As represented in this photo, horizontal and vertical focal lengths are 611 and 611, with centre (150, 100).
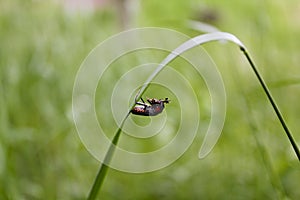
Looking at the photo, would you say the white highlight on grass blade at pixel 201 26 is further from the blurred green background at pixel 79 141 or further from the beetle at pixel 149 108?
the beetle at pixel 149 108

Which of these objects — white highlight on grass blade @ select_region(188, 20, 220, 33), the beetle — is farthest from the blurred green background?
the beetle

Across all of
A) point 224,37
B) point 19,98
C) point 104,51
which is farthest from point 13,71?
point 224,37

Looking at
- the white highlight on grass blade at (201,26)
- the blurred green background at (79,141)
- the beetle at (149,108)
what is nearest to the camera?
the beetle at (149,108)

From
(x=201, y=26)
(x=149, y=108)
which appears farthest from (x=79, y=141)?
(x=149, y=108)

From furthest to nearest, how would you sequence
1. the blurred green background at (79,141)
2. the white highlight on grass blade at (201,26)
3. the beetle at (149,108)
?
the blurred green background at (79,141) < the white highlight on grass blade at (201,26) < the beetle at (149,108)

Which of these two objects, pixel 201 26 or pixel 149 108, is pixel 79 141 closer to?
pixel 201 26

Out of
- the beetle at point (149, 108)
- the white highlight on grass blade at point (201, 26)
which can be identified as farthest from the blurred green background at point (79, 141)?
the beetle at point (149, 108)

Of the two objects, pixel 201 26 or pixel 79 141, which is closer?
pixel 201 26

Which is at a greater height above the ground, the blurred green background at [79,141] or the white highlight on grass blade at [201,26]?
the white highlight on grass blade at [201,26]

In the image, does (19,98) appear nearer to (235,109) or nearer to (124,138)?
(124,138)

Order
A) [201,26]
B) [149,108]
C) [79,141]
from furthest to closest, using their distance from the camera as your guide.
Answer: [79,141]
[201,26]
[149,108]
